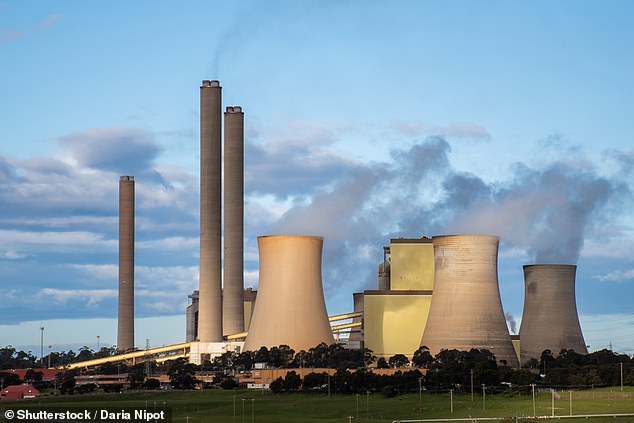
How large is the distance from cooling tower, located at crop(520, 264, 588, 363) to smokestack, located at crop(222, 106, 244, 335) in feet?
68.7

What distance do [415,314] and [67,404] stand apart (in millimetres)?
27893

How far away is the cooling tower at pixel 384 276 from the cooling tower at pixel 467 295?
70.4ft

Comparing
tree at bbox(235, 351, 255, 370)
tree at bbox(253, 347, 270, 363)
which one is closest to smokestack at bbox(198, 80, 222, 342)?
tree at bbox(235, 351, 255, 370)

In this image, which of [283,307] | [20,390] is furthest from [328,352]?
[20,390]

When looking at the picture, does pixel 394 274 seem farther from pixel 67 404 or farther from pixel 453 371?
pixel 67 404

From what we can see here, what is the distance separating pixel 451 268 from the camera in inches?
2758

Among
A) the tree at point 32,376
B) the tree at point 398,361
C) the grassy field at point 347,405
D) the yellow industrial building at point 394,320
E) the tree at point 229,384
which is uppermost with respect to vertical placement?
the yellow industrial building at point 394,320

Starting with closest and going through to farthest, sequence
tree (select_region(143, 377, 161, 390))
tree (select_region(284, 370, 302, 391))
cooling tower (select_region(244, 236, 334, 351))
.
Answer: tree (select_region(284, 370, 302, 391)) < cooling tower (select_region(244, 236, 334, 351)) < tree (select_region(143, 377, 161, 390))

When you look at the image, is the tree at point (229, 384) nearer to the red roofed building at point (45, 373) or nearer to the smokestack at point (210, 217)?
the smokestack at point (210, 217)

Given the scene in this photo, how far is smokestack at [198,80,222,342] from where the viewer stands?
282 ft

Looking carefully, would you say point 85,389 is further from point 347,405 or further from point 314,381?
point 347,405

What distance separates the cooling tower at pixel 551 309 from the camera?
76.2 meters

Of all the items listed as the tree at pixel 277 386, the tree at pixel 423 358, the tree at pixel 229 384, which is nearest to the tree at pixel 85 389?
the tree at pixel 229 384

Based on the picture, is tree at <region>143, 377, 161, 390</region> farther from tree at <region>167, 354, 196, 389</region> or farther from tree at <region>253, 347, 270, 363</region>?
tree at <region>253, 347, 270, 363</region>
